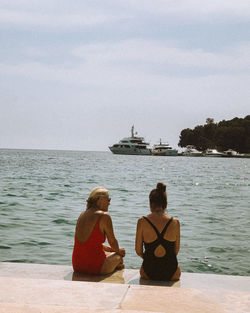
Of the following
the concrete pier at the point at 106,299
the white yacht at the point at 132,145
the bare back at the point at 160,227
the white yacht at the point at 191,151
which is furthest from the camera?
the white yacht at the point at 191,151

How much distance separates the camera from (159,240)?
204 inches

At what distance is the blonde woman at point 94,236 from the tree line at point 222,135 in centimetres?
10060

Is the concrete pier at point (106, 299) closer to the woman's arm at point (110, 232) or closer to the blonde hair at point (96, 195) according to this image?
the woman's arm at point (110, 232)

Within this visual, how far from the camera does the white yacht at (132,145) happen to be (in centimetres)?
11881

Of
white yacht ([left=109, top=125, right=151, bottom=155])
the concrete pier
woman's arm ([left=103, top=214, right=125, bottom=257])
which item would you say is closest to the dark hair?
woman's arm ([left=103, top=214, right=125, bottom=257])

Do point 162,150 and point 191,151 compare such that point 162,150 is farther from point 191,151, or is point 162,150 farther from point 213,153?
point 213,153

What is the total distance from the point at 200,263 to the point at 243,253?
4.90 feet

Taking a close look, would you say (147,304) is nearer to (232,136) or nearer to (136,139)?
(232,136)

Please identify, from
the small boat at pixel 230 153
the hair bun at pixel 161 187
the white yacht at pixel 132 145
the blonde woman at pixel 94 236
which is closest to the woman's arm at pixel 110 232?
the blonde woman at pixel 94 236

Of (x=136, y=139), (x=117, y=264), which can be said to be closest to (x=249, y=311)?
(x=117, y=264)

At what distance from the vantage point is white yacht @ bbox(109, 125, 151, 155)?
118812 millimetres

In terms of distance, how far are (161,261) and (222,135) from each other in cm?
10396

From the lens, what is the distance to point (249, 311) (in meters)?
3.58

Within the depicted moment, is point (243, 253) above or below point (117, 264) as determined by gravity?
below
